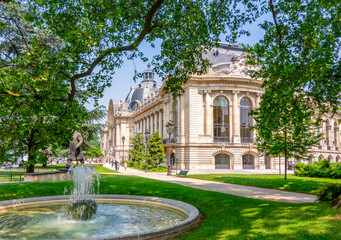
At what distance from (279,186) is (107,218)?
11.5 metres

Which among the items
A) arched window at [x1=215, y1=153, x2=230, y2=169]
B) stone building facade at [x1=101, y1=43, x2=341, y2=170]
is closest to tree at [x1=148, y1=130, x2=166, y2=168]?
stone building facade at [x1=101, y1=43, x2=341, y2=170]

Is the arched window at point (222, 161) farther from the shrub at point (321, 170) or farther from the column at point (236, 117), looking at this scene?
the shrub at point (321, 170)

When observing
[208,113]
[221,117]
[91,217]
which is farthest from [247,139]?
[91,217]

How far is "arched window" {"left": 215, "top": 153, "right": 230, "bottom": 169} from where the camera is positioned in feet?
138

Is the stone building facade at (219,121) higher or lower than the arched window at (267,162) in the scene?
higher

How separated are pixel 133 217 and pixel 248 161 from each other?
36.3 metres

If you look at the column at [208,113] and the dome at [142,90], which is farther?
the dome at [142,90]

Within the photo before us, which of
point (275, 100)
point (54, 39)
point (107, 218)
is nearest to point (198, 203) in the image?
point (107, 218)

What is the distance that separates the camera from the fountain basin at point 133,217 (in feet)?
22.7

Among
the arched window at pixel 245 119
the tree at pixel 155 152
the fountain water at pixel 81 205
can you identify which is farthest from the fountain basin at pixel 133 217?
the arched window at pixel 245 119

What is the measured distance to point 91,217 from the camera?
9.05m

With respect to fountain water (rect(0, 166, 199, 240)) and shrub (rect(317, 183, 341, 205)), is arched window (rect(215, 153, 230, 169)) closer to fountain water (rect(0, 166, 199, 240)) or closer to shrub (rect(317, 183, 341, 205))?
fountain water (rect(0, 166, 199, 240))

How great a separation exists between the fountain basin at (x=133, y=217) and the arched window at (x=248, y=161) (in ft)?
111

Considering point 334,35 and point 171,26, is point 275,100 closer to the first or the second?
point 334,35
